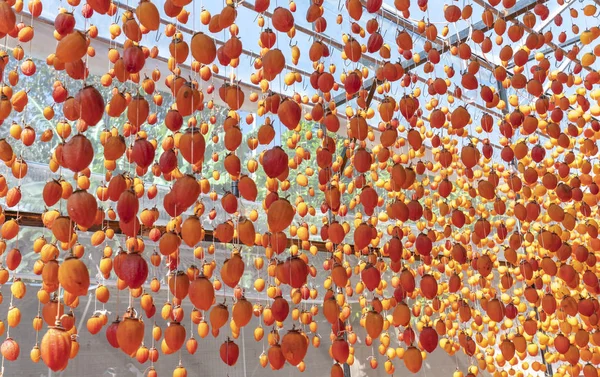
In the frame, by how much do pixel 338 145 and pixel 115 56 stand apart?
3.55 m

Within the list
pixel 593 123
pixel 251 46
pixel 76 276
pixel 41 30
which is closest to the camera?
pixel 76 276

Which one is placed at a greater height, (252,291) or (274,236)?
(274,236)

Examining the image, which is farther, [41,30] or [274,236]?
[41,30]

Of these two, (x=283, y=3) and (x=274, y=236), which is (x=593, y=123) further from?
(x=283, y=3)

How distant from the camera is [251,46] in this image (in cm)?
533

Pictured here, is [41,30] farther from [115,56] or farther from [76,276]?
[76,276]

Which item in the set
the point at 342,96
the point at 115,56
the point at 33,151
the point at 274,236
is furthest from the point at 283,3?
the point at 274,236

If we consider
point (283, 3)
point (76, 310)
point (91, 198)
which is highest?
point (91, 198)

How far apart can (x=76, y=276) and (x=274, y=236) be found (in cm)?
65

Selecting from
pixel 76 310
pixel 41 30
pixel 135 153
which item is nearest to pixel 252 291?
pixel 76 310

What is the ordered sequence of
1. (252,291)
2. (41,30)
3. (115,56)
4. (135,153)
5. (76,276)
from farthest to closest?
1. (252,291)
2. (41,30)
3. (115,56)
4. (135,153)
5. (76,276)

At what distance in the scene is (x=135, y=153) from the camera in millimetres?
1470

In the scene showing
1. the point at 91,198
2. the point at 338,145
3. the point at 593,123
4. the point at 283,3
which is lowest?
the point at 338,145

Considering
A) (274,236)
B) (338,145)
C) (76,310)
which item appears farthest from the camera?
(338,145)
